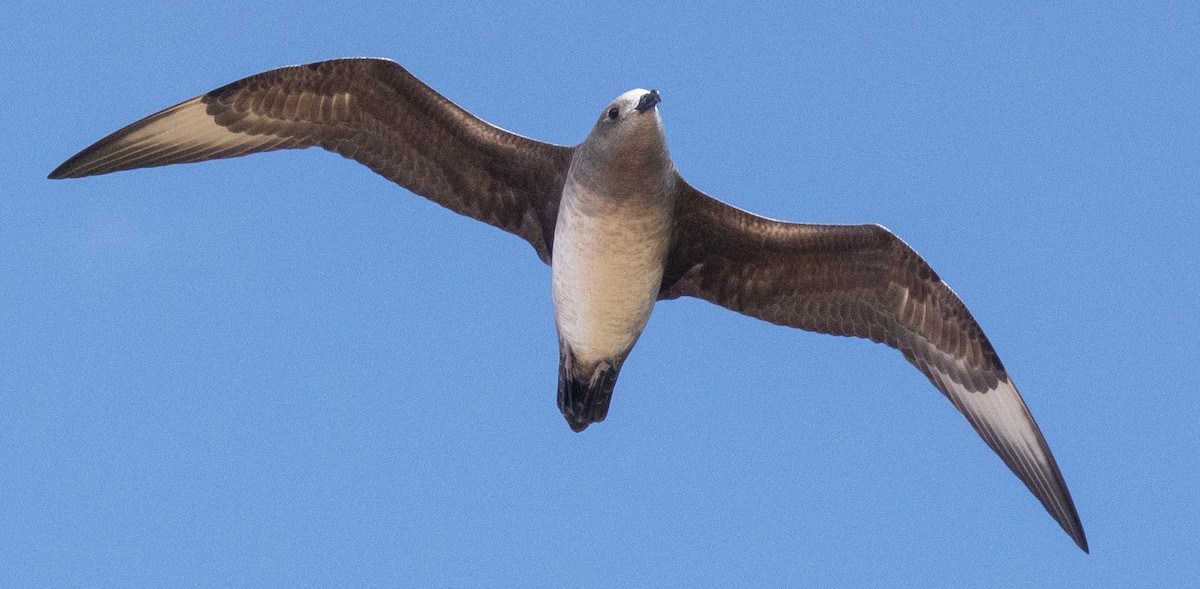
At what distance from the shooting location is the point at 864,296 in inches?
497

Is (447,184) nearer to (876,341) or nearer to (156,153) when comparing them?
(156,153)

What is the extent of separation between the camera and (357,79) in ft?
40.9

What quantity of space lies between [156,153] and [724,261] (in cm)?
478

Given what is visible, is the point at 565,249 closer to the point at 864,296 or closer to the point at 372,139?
the point at 372,139

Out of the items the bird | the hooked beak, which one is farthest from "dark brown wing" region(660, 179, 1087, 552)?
the hooked beak

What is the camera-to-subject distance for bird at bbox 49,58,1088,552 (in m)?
12.2

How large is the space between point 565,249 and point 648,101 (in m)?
1.43

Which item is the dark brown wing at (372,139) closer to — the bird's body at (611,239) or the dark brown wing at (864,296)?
the bird's body at (611,239)

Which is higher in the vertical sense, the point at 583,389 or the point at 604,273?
the point at 604,273

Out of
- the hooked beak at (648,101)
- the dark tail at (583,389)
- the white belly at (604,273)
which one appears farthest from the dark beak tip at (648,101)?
the dark tail at (583,389)

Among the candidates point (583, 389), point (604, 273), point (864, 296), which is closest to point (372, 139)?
point (604, 273)

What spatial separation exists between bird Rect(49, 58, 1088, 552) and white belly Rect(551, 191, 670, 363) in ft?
0.06

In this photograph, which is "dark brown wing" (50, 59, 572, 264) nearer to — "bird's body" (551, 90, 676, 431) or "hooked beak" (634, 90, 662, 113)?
"bird's body" (551, 90, 676, 431)

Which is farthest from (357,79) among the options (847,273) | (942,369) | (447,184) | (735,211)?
(942,369)
